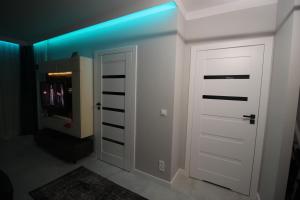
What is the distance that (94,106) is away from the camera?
263cm

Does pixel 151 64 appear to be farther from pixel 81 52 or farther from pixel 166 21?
pixel 81 52

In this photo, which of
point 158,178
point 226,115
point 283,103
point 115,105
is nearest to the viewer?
point 283,103

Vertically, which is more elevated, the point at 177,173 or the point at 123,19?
the point at 123,19

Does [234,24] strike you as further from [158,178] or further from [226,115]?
[158,178]

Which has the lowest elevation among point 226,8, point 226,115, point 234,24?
point 226,115

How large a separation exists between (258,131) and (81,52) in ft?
10.9

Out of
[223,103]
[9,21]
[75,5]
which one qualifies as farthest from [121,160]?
[9,21]

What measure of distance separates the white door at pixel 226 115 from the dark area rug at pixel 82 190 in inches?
43.9

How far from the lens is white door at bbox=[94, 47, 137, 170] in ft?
7.12

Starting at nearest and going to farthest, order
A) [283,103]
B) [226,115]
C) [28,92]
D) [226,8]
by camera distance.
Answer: [283,103] → [226,8] → [226,115] → [28,92]

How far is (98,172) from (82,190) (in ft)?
1.31

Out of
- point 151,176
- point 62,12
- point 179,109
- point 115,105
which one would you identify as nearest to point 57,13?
point 62,12

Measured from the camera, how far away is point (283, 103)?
127cm

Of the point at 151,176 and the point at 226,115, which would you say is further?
the point at 151,176
